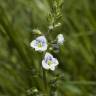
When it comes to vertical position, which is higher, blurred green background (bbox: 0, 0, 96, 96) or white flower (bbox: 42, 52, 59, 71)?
blurred green background (bbox: 0, 0, 96, 96)

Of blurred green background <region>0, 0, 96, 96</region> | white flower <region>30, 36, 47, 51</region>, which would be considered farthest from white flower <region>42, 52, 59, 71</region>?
blurred green background <region>0, 0, 96, 96</region>

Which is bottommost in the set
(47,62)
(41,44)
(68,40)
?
(47,62)

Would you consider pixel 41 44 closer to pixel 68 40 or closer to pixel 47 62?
pixel 47 62

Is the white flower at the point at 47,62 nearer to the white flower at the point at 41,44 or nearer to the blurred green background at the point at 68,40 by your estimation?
the white flower at the point at 41,44

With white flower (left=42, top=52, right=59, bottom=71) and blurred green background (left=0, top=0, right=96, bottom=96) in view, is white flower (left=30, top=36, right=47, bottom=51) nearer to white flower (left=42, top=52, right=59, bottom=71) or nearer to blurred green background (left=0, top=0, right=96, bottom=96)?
white flower (left=42, top=52, right=59, bottom=71)

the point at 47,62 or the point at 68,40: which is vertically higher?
the point at 68,40

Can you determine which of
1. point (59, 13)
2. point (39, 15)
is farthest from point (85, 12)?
point (59, 13)

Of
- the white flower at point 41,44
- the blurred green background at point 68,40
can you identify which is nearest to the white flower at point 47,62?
the white flower at point 41,44

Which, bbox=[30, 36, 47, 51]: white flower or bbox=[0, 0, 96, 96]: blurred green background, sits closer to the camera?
bbox=[30, 36, 47, 51]: white flower

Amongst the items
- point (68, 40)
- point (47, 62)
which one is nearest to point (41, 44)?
point (47, 62)

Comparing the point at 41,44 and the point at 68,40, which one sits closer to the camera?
the point at 41,44

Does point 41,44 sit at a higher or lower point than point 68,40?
lower
